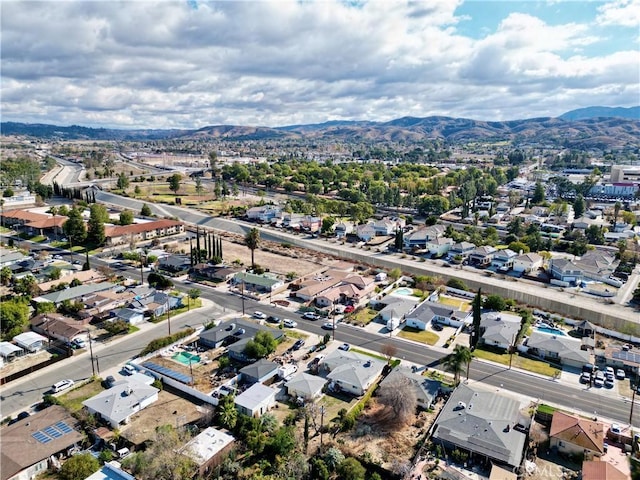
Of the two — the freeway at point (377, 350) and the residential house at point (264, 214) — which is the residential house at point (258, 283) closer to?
the freeway at point (377, 350)

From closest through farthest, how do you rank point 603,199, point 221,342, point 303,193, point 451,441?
point 451,441, point 221,342, point 603,199, point 303,193

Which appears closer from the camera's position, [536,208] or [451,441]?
[451,441]

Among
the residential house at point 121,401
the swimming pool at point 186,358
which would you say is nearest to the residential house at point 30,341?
the residential house at point 121,401

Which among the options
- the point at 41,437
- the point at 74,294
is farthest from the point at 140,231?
the point at 41,437

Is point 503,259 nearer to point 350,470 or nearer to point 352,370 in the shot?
point 352,370

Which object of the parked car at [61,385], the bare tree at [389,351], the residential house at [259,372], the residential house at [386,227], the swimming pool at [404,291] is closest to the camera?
the parked car at [61,385]

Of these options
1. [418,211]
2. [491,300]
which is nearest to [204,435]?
[491,300]

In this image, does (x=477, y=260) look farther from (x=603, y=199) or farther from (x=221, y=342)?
(x=603, y=199)
